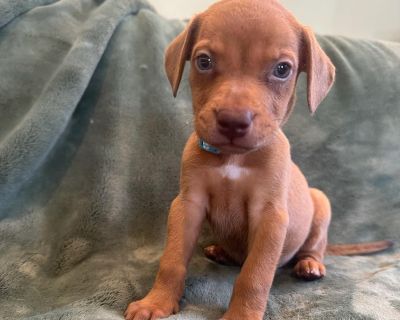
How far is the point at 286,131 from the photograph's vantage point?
11.9ft

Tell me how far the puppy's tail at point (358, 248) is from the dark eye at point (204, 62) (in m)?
1.67

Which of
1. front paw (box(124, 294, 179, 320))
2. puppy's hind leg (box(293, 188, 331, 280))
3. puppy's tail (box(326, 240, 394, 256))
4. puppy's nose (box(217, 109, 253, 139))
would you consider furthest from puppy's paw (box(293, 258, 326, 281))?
puppy's nose (box(217, 109, 253, 139))

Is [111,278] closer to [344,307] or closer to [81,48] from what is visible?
[344,307]

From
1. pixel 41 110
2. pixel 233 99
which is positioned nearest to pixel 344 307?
pixel 233 99

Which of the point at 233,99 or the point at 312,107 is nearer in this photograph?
the point at 233,99

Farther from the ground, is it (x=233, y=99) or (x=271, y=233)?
(x=233, y=99)

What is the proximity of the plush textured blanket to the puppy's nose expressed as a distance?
0.85 meters

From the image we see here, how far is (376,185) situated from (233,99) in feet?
6.61

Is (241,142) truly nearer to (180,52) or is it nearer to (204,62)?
(204,62)

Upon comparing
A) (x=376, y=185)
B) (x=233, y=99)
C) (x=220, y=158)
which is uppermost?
(x=233, y=99)

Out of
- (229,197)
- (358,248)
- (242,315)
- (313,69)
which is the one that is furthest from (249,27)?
(358,248)

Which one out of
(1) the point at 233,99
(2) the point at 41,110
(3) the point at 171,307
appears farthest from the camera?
(2) the point at 41,110

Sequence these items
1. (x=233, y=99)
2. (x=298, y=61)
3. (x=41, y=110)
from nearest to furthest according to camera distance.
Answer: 1. (x=233, y=99)
2. (x=298, y=61)
3. (x=41, y=110)

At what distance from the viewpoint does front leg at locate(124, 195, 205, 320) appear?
2088mm
